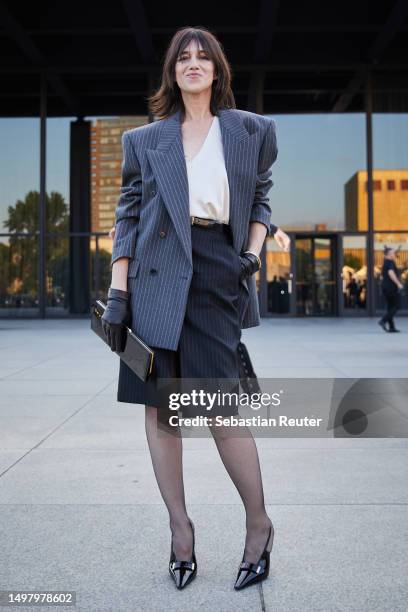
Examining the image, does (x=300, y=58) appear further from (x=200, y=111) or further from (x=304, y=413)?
(x=200, y=111)

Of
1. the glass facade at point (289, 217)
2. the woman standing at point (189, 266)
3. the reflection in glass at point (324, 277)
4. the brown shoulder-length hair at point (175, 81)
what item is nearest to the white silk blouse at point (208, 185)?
the woman standing at point (189, 266)

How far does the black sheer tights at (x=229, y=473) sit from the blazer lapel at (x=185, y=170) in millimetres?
618

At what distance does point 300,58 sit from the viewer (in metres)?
20.1

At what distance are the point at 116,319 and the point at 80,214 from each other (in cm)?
2032

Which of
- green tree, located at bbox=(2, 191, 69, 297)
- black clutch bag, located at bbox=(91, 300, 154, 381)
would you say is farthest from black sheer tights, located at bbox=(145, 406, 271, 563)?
green tree, located at bbox=(2, 191, 69, 297)

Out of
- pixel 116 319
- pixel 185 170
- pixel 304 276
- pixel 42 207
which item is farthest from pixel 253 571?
pixel 42 207

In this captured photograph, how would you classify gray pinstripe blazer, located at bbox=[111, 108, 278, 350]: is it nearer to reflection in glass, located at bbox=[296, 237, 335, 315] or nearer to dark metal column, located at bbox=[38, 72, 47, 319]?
reflection in glass, located at bbox=[296, 237, 335, 315]

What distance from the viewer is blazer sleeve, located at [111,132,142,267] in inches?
92.7

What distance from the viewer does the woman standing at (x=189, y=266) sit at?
7.39 ft

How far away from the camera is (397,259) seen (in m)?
20.5

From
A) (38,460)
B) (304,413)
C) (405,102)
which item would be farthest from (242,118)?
(405,102)

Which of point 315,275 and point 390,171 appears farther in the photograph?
point 315,275

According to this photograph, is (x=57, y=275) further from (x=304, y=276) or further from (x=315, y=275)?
(x=315, y=275)

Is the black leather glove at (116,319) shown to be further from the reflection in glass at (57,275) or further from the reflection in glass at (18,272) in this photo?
the reflection in glass at (18,272)
